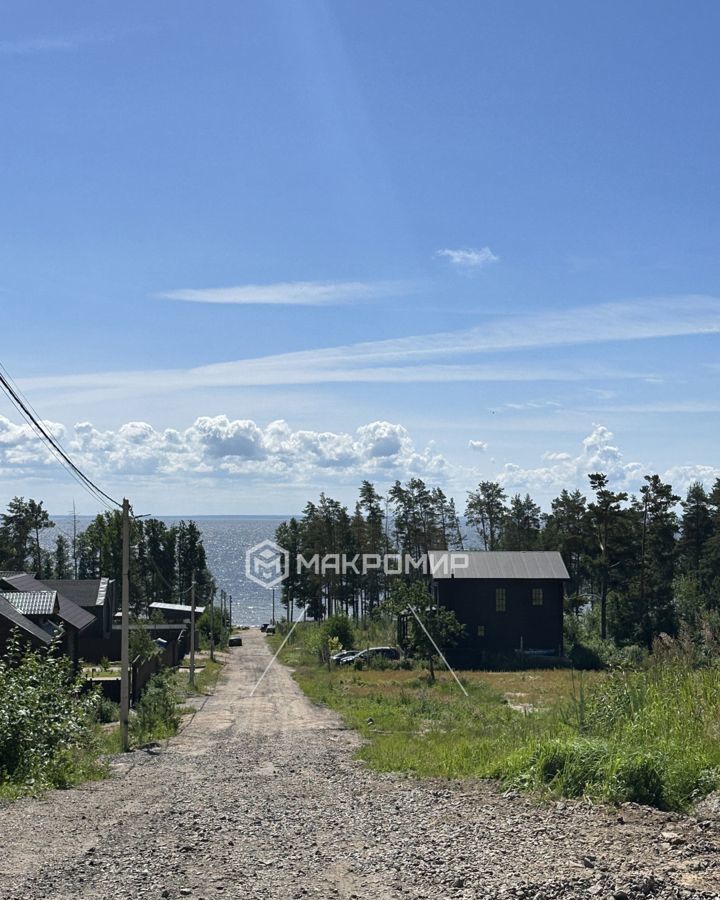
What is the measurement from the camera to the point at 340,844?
10172 millimetres

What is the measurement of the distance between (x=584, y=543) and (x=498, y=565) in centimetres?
1653

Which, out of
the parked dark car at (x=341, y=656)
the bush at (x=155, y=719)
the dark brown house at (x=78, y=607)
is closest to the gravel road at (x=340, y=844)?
the bush at (x=155, y=719)

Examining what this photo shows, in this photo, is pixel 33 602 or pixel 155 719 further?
pixel 33 602

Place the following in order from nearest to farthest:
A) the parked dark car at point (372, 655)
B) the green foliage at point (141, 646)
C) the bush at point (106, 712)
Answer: the bush at point (106, 712) → the green foliage at point (141, 646) → the parked dark car at point (372, 655)

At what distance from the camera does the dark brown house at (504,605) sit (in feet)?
174

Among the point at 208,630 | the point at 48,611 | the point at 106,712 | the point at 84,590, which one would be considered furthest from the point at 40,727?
the point at 208,630

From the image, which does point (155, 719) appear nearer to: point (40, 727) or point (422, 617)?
point (40, 727)

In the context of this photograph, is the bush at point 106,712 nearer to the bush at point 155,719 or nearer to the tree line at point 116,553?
the bush at point 155,719

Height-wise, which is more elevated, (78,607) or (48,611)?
(48,611)

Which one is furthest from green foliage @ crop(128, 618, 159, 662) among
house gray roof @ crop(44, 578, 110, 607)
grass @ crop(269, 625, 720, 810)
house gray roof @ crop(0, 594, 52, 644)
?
grass @ crop(269, 625, 720, 810)

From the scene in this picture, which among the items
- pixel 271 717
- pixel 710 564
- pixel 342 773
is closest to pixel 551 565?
pixel 710 564

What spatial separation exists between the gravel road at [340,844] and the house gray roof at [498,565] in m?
38.5

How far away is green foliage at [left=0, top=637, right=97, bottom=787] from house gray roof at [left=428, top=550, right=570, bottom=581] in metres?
35.6

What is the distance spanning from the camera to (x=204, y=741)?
23.0 meters
